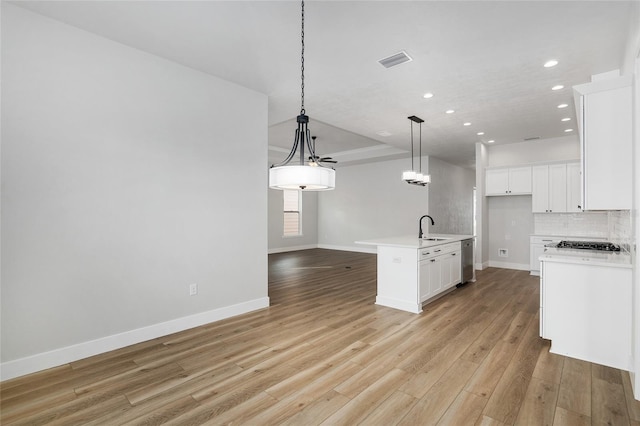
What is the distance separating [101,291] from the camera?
293cm

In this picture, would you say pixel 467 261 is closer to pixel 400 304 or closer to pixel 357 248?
pixel 400 304

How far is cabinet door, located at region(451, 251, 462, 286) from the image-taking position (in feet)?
16.8

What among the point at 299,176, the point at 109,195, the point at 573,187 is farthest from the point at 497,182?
the point at 109,195

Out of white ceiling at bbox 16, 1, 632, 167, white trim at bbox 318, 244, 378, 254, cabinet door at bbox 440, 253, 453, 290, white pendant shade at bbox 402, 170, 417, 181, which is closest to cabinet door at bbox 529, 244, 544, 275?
cabinet door at bbox 440, 253, 453, 290

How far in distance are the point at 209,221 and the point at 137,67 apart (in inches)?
71.4

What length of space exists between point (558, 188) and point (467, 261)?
2786mm

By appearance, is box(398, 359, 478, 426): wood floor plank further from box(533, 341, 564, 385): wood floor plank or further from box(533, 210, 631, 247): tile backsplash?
box(533, 210, 631, 247): tile backsplash

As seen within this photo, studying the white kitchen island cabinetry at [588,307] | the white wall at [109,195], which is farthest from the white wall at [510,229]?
the white wall at [109,195]

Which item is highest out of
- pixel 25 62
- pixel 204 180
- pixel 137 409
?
pixel 25 62

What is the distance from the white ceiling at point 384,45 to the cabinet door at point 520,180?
212 cm

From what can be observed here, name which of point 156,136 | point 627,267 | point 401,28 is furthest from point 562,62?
point 156,136

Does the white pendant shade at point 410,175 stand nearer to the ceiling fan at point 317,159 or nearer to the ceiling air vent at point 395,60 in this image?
the ceiling fan at point 317,159

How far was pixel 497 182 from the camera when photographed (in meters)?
7.27

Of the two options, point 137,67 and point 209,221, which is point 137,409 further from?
point 137,67
